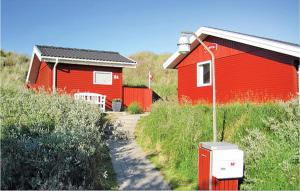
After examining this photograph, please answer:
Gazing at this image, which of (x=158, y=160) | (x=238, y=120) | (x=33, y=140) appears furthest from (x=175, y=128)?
(x=33, y=140)

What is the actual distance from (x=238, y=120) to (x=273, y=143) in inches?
68.0

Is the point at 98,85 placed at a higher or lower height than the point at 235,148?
Answer: higher

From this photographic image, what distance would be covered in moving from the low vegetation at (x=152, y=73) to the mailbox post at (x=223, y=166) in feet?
68.4

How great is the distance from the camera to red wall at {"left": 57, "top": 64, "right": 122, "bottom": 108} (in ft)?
66.9

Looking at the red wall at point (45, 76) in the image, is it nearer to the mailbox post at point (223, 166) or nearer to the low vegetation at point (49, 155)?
the low vegetation at point (49, 155)

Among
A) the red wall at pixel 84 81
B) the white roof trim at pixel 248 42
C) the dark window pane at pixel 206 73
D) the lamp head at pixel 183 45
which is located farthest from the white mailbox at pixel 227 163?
the red wall at pixel 84 81

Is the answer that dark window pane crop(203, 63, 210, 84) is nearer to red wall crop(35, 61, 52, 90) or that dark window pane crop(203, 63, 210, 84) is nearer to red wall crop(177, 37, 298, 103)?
red wall crop(177, 37, 298, 103)

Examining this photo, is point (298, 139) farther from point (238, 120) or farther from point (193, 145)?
point (193, 145)

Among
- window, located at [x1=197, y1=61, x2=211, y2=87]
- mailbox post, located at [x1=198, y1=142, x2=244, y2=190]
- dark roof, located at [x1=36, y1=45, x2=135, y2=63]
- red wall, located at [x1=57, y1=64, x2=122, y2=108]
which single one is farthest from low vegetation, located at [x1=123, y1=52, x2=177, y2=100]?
mailbox post, located at [x1=198, y1=142, x2=244, y2=190]

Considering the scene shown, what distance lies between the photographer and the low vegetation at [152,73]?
110 ft

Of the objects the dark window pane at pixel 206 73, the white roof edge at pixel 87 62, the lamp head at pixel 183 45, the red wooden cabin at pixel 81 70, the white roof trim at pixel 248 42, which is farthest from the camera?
the red wooden cabin at pixel 81 70

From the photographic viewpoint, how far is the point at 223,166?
6.82 m

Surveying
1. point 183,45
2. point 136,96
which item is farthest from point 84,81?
point 183,45

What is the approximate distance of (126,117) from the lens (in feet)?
51.2
